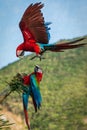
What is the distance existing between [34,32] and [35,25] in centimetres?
20

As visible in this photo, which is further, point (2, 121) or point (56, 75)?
point (56, 75)

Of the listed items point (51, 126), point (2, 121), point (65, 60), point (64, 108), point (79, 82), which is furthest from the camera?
point (65, 60)

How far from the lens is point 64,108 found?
31375mm

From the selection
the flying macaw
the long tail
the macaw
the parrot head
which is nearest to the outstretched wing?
the flying macaw

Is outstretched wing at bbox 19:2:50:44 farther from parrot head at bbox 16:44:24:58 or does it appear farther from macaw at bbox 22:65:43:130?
macaw at bbox 22:65:43:130

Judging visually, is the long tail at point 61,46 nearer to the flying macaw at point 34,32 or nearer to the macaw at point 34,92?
the flying macaw at point 34,32

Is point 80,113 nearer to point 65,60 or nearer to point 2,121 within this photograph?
point 65,60

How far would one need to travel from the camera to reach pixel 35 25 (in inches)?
319

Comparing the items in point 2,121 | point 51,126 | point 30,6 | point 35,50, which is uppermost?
point 30,6

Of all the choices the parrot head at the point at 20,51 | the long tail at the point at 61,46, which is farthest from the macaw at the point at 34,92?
the long tail at the point at 61,46

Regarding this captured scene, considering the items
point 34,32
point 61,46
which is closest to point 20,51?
point 34,32

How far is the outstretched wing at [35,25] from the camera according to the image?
8007 mm

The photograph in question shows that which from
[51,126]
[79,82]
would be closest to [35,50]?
[51,126]

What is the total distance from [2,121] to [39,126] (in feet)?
75.1
